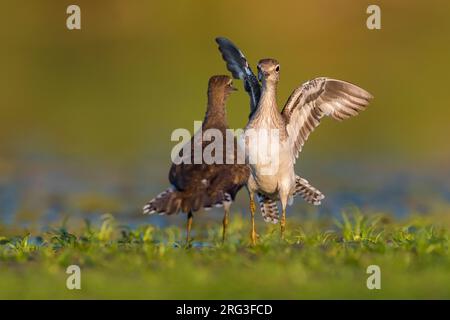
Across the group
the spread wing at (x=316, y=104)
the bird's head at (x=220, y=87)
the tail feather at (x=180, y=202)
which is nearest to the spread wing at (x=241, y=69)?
the spread wing at (x=316, y=104)

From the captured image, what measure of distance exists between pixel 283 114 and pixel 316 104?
0.53m

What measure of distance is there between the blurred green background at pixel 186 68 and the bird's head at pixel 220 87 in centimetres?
690

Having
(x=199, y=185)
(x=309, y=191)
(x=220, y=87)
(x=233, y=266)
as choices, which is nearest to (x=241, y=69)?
(x=220, y=87)

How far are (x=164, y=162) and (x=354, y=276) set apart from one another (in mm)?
9366

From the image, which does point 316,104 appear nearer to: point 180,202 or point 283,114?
point 283,114

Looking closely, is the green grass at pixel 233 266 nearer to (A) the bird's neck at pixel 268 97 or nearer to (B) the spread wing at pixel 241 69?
(A) the bird's neck at pixel 268 97

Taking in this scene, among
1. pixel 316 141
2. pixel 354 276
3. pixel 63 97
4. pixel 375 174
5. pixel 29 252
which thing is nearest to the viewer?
pixel 354 276

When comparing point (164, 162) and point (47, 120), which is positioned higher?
point (47, 120)

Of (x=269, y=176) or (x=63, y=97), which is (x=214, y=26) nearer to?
(x=63, y=97)

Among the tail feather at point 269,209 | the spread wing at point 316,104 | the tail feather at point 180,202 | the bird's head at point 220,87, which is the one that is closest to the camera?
the tail feather at point 180,202

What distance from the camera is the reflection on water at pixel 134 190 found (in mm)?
14664

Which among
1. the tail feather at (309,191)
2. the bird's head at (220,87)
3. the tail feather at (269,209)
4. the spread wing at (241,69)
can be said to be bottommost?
the tail feather at (269,209)

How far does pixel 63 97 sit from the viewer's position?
22844mm

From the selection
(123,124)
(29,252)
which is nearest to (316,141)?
(123,124)
